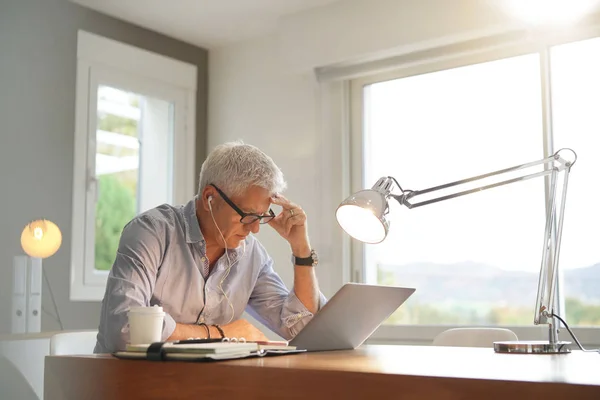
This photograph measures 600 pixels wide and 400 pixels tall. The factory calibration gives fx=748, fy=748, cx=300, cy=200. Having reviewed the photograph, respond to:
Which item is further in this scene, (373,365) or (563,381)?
(373,365)

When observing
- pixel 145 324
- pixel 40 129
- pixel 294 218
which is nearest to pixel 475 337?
pixel 294 218

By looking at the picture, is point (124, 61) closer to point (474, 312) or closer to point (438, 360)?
point (474, 312)

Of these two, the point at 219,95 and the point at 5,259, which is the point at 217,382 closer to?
the point at 5,259

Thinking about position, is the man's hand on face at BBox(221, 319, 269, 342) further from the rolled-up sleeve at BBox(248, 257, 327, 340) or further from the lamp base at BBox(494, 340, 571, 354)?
the lamp base at BBox(494, 340, 571, 354)

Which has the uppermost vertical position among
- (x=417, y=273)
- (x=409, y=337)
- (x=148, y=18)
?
(x=148, y=18)

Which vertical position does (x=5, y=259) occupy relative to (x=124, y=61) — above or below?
below

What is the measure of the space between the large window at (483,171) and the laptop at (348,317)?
170 cm

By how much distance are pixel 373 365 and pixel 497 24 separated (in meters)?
2.49

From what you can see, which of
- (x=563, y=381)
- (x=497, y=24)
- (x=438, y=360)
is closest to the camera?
(x=563, y=381)

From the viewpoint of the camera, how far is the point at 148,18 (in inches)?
169

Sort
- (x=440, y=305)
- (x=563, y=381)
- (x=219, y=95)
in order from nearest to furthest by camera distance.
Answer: (x=563, y=381) → (x=440, y=305) → (x=219, y=95)

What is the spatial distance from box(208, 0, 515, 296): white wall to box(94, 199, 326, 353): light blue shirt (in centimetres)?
163

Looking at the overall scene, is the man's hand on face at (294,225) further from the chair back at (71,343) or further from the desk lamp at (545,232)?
the chair back at (71,343)

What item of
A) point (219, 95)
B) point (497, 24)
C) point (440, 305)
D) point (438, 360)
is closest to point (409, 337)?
point (440, 305)
